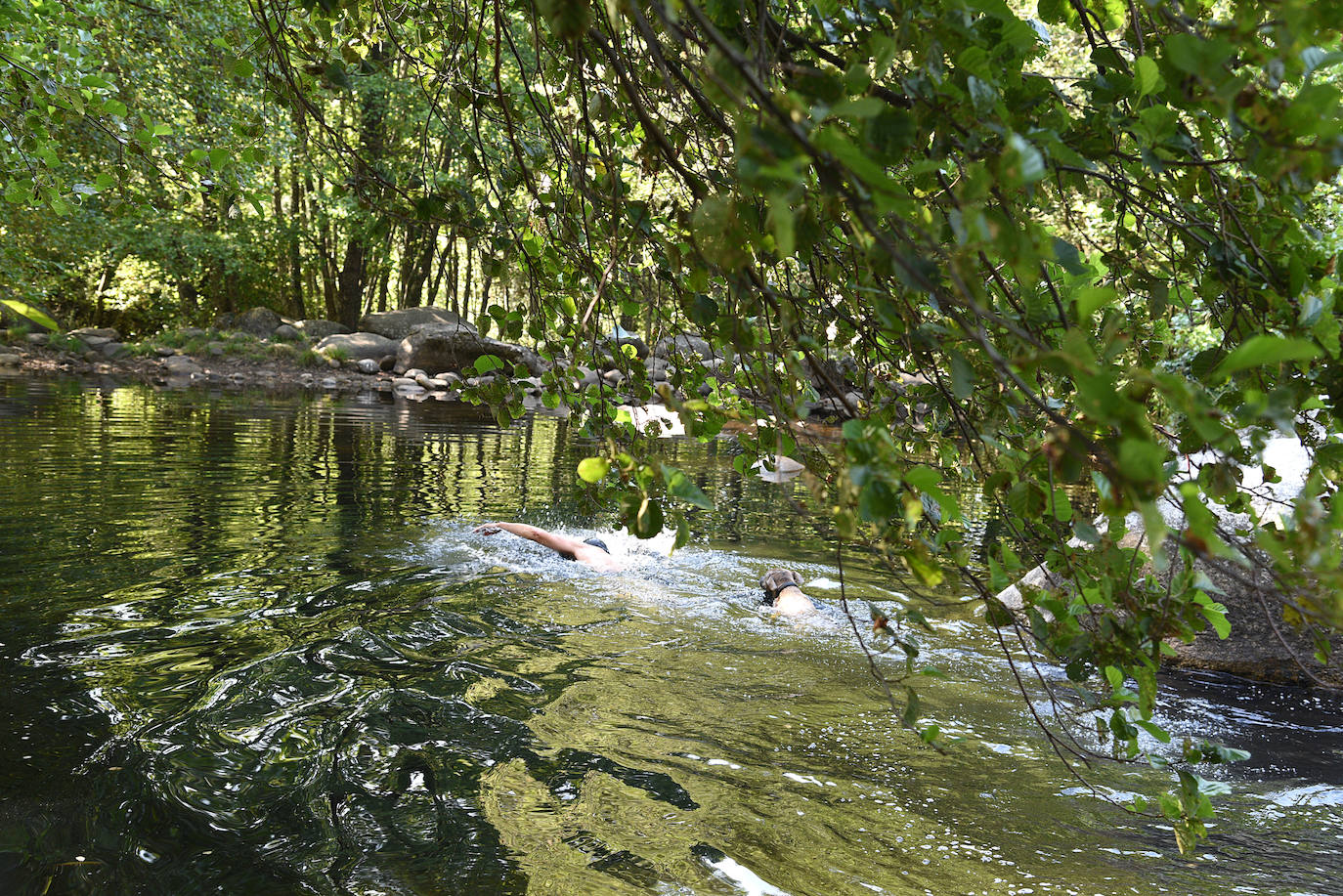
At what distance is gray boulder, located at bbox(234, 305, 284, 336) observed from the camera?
34344 mm

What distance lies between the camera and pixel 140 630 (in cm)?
605

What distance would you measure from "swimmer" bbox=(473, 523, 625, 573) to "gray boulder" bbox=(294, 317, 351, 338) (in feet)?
88.0

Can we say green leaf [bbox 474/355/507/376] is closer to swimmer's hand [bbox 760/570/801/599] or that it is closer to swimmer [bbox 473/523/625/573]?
swimmer's hand [bbox 760/570/801/599]

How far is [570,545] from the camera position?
9.45 meters

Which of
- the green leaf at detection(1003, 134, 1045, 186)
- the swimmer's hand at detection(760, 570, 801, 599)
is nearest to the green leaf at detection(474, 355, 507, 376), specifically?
the green leaf at detection(1003, 134, 1045, 186)

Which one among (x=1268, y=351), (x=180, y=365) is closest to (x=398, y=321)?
(x=180, y=365)

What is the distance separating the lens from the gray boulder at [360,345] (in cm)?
3189

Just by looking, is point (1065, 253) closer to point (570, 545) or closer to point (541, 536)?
point (570, 545)

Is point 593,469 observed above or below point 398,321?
below

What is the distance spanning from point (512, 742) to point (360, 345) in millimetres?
29471

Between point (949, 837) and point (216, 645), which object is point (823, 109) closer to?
point (949, 837)

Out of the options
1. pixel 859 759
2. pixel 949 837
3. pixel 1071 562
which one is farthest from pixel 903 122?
pixel 859 759

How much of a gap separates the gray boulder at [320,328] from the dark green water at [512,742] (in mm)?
26835

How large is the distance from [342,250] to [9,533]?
34639 millimetres
